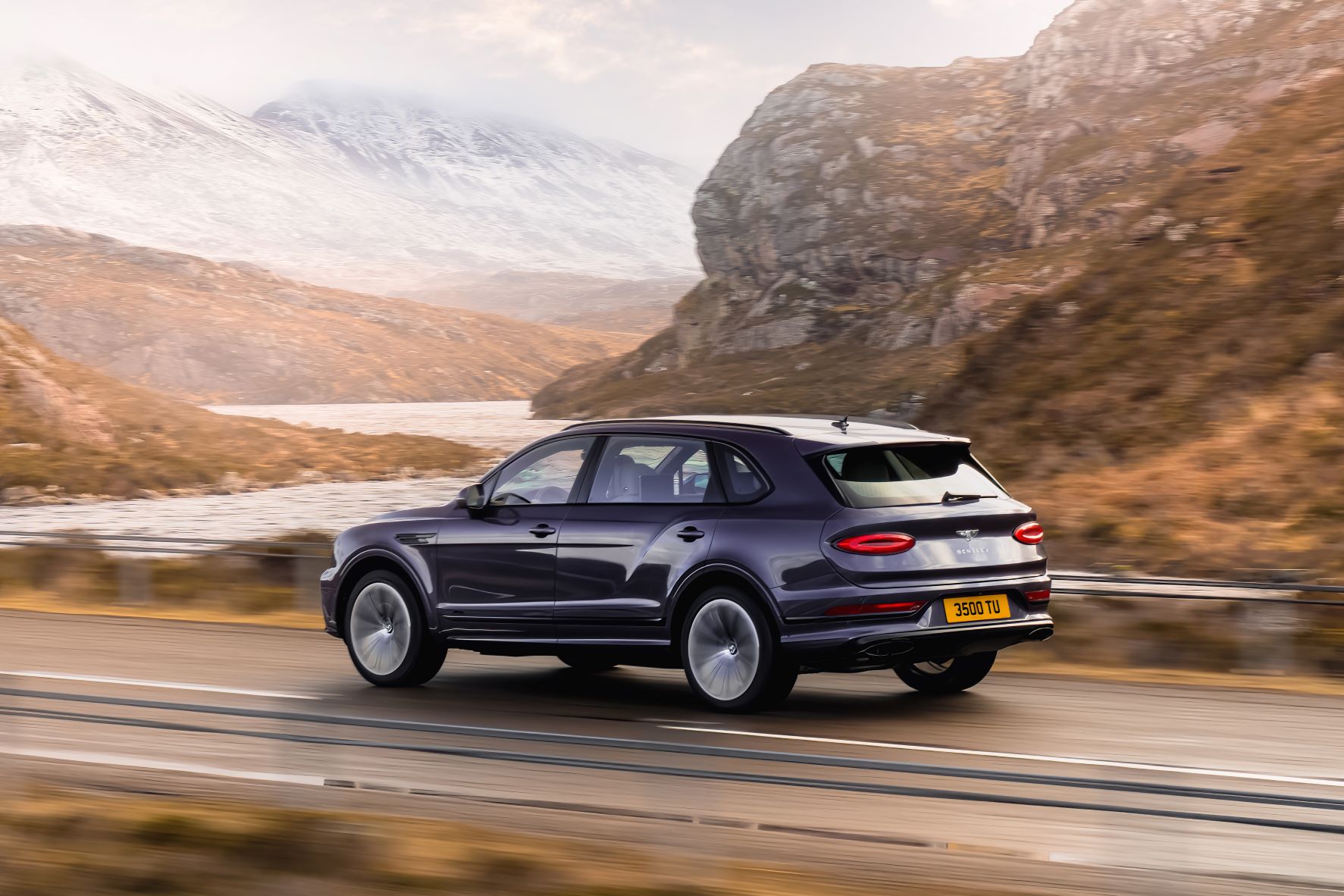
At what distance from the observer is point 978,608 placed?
8273 mm

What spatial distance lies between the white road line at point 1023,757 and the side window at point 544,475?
1.72 meters

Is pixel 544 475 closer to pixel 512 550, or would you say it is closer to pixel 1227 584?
pixel 512 550

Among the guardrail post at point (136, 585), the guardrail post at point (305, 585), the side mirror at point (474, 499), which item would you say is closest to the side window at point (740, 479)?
the side mirror at point (474, 499)

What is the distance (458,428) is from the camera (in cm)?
15462

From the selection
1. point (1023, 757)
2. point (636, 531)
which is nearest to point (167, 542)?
point (636, 531)

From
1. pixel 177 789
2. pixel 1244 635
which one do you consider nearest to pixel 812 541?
pixel 177 789

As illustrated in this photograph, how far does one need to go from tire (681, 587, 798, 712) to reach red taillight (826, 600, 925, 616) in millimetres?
417

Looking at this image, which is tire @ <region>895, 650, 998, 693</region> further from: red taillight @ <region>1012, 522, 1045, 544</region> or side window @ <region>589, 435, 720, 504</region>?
side window @ <region>589, 435, 720, 504</region>

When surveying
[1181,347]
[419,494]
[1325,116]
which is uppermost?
[1325,116]

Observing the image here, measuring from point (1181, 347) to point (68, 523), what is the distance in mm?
35878

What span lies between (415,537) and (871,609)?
3278mm

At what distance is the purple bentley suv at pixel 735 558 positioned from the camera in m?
8.06

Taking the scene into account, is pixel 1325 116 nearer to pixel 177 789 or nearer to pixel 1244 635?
pixel 1244 635

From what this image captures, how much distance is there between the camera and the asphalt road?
525 cm
